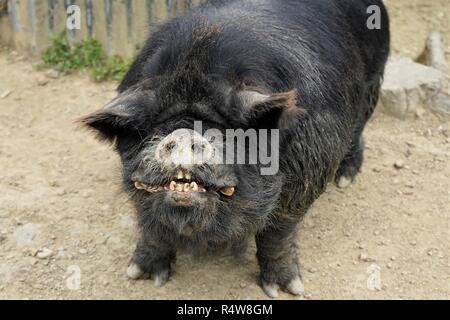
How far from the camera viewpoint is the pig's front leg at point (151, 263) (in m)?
4.05

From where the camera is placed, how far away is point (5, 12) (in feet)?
20.1

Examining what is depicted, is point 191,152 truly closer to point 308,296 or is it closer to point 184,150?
point 184,150

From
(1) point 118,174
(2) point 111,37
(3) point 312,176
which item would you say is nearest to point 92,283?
(1) point 118,174

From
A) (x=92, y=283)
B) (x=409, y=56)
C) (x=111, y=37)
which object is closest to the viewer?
(x=92, y=283)

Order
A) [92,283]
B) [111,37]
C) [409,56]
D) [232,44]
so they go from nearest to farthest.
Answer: [232,44], [92,283], [111,37], [409,56]

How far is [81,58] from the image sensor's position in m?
6.03

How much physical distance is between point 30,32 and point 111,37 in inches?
31.8

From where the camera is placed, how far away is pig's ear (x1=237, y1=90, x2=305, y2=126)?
284 centimetres

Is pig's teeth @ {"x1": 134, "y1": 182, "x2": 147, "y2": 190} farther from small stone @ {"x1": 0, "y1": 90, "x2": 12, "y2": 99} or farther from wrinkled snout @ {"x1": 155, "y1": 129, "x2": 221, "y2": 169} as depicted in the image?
small stone @ {"x1": 0, "y1": 90, "x2": 12, "y2": 99}

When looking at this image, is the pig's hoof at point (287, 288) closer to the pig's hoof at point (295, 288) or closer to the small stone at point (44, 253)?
the pig's hoof at point (295, 288)

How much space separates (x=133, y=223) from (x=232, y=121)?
1.76m

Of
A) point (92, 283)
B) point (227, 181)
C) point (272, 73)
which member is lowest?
point (92, 283)

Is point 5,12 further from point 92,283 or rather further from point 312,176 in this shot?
point 312,176

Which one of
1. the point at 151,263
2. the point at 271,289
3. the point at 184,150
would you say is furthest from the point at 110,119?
the point at 271,289
